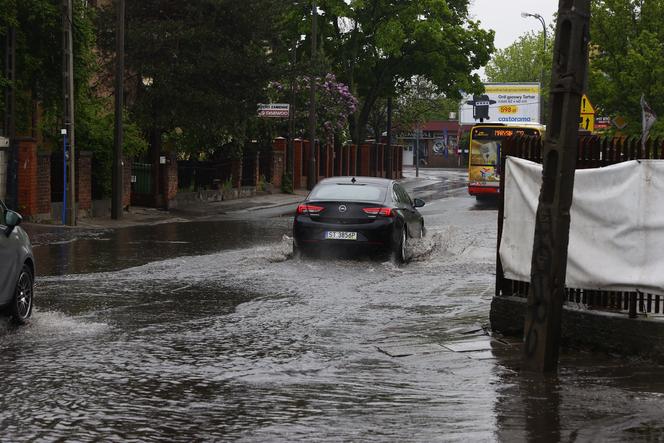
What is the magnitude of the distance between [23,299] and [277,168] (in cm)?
4006

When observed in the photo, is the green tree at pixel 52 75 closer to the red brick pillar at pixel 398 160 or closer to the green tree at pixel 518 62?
the red brick pillar at pixel 398 160

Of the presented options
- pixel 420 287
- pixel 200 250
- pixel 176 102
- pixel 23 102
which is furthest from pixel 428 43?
pixel 420 287

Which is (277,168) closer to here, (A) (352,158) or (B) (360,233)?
(A) (352,158)

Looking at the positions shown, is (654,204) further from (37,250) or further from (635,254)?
(37,250)

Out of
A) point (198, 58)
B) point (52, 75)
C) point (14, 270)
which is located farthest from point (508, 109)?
point (14, 270)

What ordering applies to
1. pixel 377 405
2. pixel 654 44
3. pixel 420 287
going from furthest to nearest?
pixel 654 44 < pixel 420 287 < pixel 377 405

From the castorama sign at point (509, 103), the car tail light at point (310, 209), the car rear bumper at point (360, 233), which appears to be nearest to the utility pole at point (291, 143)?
the castorama sign at point (509, 103)

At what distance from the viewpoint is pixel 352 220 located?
1759 centimetres

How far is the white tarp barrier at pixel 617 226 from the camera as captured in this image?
9609 mm

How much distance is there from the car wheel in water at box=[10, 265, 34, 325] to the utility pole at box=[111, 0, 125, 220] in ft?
60.4

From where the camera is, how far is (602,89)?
4128 centimetres

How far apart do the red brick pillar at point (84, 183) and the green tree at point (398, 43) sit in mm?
31230

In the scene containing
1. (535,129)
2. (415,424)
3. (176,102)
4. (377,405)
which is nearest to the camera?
(415,424)

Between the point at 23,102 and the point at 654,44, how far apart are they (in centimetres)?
2238
